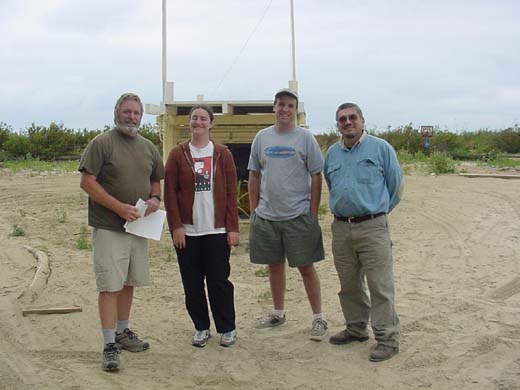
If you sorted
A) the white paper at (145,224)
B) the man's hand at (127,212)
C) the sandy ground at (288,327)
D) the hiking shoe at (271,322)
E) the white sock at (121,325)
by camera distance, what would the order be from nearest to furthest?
the sandy ground at (288,327), the man's hand at (127,212), the white paper at (145,224), the white sock at (121,325), the hiking shoe at (271,322)

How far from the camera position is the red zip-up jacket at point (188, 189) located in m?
4.65

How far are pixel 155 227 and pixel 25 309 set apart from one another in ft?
6.07

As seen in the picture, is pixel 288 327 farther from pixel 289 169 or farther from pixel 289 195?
pixel 289 169

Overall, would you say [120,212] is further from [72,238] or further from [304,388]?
[72,238]

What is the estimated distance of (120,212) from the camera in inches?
170

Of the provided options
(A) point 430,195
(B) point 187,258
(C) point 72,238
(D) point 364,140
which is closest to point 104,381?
(B) point 187,258

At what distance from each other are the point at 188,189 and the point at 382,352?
5.71 ft

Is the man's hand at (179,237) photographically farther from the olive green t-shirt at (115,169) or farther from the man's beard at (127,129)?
the man's beard at (127,129)

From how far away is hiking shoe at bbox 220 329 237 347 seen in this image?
4.82 metres

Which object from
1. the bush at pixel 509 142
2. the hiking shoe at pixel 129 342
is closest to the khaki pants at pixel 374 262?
the hiking shoe at pixel 129 342

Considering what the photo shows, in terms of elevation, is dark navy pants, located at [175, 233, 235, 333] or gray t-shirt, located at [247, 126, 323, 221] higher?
gray t-shirt, located at [247, 126, 323, 221]

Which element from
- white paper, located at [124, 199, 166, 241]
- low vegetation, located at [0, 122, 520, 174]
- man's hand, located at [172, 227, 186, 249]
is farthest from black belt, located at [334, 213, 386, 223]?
low vegetation, located at [0, 122, 520, 174]

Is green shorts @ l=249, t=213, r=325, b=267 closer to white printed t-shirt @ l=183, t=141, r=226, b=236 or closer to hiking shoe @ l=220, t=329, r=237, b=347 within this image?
white printed t-shirt @ l=183, t=141, r=226, b=236

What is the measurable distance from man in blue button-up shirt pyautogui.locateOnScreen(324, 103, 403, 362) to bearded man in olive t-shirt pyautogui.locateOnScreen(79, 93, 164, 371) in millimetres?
1297
